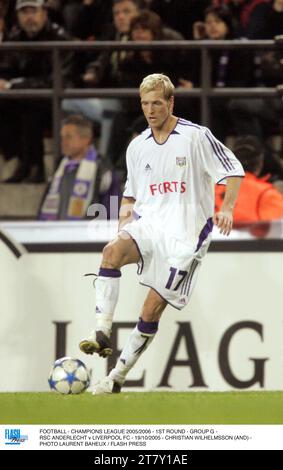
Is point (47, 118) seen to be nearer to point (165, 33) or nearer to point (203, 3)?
point (165, 33)

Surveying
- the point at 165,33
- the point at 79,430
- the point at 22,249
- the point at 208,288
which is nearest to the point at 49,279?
the point at 22,249

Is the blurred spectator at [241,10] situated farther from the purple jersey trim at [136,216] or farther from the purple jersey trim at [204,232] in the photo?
the purple jersey trim at [136,216]

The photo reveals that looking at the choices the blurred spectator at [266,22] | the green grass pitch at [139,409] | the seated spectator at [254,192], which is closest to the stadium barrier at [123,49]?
the blurred spectator at [266,22]

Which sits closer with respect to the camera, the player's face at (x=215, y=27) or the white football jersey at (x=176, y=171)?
the white football jersey at (x=176, y=171)

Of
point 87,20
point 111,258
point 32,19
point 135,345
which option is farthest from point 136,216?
point 87,20

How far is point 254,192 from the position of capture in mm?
7980

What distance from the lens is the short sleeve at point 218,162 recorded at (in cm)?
650

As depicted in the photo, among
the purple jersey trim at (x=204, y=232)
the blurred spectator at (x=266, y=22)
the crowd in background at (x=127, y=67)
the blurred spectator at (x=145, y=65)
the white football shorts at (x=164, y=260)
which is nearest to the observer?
the white football shorts at (x=164, y=260)

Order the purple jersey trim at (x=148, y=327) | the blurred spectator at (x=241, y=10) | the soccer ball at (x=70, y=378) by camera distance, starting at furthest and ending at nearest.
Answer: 1. the blurred spectator at (x=241, y=10)
2. the soccer ball at (x=70, y=378)
3. the purple jersey trim at (x=148, y=327)

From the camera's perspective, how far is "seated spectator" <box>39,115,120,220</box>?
761cm

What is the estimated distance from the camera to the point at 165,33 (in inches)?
353

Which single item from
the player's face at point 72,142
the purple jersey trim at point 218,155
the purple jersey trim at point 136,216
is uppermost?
the player's face at point 72,142

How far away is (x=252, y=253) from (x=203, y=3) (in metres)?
1.68

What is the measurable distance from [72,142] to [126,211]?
1822 mm
